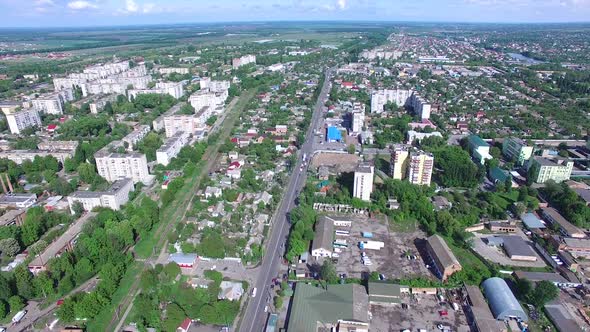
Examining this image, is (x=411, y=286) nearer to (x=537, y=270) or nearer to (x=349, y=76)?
(x=537, y=270)

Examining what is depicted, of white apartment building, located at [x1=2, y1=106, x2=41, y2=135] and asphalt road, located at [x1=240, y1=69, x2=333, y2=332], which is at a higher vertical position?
white apartment building, located at [x1=2, y1=106, x2=41, y2=135]

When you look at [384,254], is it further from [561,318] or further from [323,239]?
[561,318]

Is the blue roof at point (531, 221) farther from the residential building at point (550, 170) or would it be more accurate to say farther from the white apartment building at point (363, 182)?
the white apartment building at point (363, 182)

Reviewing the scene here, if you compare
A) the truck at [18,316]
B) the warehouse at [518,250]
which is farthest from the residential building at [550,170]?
the truck at [18,316]

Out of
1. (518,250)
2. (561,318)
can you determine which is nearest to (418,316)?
(561,318)

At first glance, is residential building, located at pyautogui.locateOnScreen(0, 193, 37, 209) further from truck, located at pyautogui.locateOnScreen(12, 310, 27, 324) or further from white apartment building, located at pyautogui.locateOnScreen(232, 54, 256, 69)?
white apartment building, located at pyautogui.locateOnScreen(232, 54, 256, 69)

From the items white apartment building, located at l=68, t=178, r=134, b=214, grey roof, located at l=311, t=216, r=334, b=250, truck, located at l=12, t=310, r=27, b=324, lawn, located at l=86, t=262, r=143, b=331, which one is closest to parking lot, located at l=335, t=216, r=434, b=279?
grey roof, located at l=311, t=216, r=334, b=250

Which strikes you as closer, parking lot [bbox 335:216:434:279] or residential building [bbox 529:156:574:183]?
parking lot [bbox 335:216:434:279]
